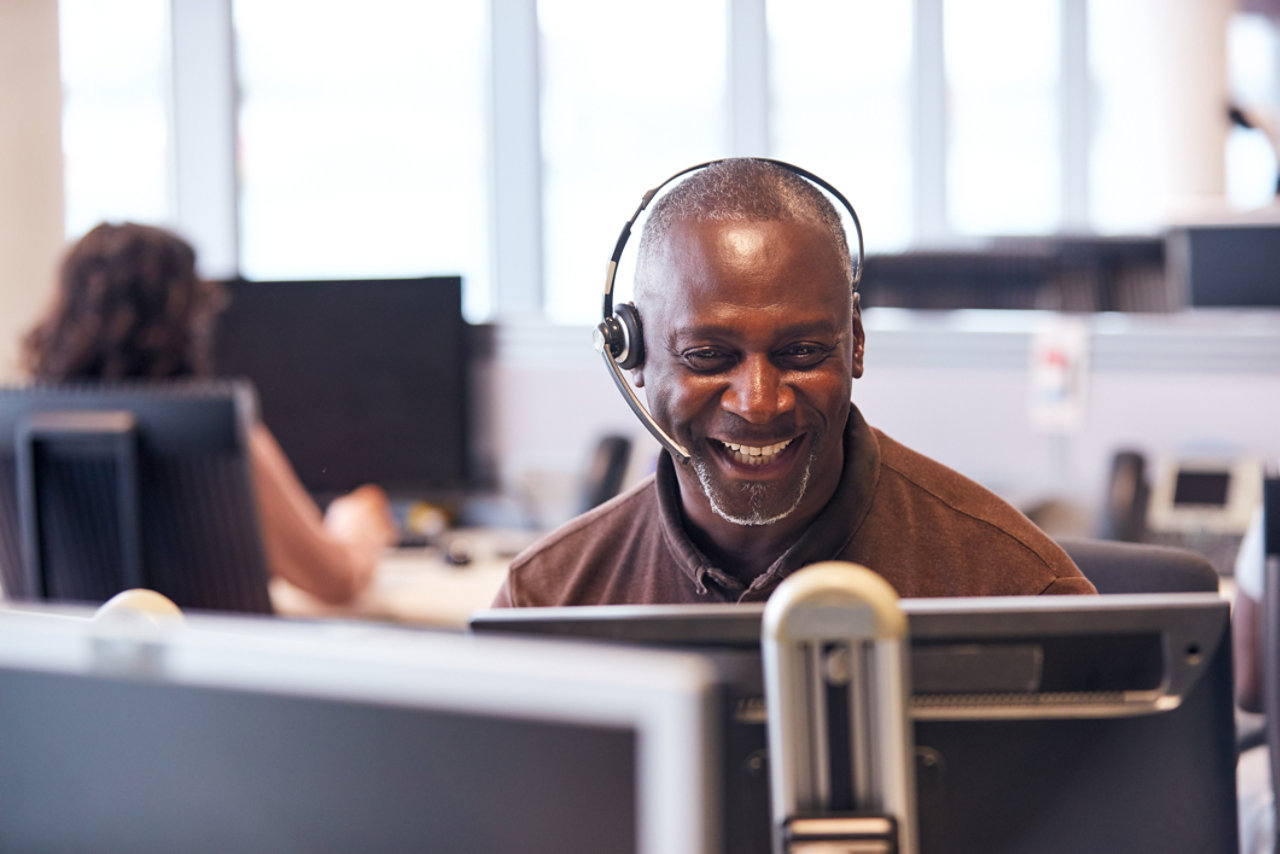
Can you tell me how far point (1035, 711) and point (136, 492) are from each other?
1.51 meters

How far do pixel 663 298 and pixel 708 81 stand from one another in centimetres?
509

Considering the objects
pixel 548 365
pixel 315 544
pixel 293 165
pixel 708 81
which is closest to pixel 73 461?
pixel 315 544

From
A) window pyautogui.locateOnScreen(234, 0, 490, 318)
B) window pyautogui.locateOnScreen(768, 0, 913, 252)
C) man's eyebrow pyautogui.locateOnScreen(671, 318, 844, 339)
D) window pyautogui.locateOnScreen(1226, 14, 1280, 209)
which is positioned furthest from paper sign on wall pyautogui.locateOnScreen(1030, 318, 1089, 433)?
window pyautogui.locateOnScreen(1226, 14, 1280, 209)

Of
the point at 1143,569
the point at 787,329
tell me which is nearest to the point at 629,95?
the point at 1143,569

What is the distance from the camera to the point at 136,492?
1905mm

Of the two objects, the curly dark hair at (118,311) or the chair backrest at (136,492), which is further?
the curly dark hair at (118,311)

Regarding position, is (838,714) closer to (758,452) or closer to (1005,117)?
(758,452)

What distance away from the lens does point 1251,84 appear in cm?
889

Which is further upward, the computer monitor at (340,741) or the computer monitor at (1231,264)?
the computer monitor at (1231,264)

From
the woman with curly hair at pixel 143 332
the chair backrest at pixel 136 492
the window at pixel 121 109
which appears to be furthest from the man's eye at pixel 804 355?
the window at pixel 121 109

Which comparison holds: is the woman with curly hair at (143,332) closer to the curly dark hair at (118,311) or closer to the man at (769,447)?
the curly dark hair at (118,311)

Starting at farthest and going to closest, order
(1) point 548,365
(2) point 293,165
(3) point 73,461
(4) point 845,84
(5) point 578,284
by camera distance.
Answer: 1. (4) point 845,84
2. (5) point 578,284
3. (2) point 293,165
4. (1) point 548,365
5. (3) point 73,461

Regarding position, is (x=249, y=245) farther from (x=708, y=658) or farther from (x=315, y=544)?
(x=708, y=658)

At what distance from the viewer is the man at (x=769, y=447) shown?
41.5 inches
